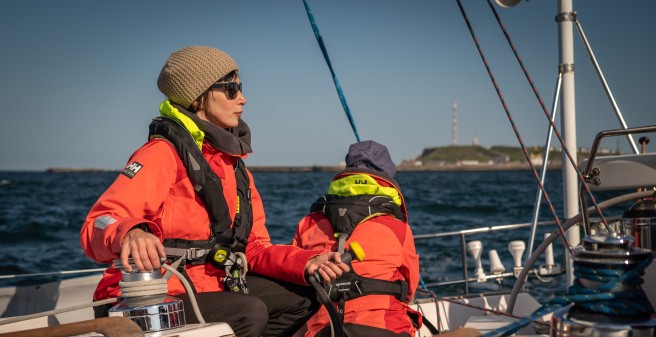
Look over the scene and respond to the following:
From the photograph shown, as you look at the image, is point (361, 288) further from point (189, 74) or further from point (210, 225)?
point (189, 74)

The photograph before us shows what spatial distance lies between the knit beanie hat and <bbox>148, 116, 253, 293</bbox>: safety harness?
0.13 metres

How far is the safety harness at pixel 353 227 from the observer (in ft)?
9.60

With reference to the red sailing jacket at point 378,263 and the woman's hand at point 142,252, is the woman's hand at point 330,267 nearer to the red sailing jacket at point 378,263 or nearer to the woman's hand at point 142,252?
the red sailing jacket at point 378,263

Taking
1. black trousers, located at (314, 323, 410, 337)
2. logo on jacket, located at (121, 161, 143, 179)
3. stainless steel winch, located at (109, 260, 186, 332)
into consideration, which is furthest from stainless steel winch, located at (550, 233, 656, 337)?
logo on jacket, located at (121, 161, 143, 179)

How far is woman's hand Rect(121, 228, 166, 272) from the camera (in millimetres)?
2059

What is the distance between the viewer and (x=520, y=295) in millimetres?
4242

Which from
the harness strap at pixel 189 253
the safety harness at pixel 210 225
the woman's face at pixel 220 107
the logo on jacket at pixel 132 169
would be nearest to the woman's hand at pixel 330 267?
the safety harness at pixel 210 225

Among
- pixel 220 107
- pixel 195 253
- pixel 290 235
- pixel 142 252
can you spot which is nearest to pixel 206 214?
pixel 195 253

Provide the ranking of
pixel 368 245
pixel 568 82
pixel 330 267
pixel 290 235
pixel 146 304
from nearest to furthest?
pixel 146 304 → pixel 330 267 → pixel 368 245 → pixel 568 82 → pixel 290 235

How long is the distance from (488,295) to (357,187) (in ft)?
5.89

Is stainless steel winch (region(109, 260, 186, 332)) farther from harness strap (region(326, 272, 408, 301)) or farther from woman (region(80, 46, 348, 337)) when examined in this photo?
harness strap (region(326, 272, 408, 301))

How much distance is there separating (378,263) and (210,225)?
0.74 m

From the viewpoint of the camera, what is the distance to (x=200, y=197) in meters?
2.66

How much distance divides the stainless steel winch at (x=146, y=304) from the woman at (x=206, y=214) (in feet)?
0.50
